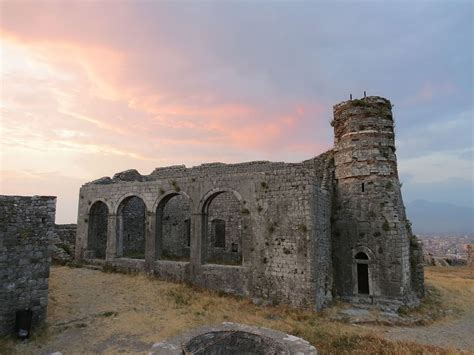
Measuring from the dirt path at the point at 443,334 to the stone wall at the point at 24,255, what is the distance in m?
10.9

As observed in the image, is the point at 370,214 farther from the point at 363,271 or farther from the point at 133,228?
the point at 133,228

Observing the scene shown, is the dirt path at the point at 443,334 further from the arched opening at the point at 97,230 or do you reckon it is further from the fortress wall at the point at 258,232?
the arched opening at the point at 97,230

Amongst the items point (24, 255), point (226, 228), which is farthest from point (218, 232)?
point (24, 255)

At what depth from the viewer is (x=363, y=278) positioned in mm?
15336

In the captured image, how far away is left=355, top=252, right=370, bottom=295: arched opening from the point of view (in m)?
15.1

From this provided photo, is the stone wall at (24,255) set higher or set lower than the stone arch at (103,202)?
lower

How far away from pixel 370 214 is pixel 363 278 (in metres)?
2.88

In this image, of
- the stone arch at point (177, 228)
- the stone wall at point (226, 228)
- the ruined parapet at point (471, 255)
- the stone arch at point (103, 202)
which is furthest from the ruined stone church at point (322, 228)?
the ruined parapet at point (471, 255)

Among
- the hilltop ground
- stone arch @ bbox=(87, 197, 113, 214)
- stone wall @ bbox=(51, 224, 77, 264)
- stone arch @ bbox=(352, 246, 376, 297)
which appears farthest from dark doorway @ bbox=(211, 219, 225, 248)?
stone arch @ bbox=(352, 246, 376, 297)

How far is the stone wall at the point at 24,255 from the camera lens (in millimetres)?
9742

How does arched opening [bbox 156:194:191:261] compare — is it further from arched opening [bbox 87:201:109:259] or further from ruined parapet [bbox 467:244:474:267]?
ruined parapet [bbox 467:244:474:267]

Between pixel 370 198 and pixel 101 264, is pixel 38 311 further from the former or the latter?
pixel 370 198

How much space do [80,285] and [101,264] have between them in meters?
4.21

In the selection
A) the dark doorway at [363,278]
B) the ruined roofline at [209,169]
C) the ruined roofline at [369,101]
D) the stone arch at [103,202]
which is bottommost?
the dark doorway at [363,278]
